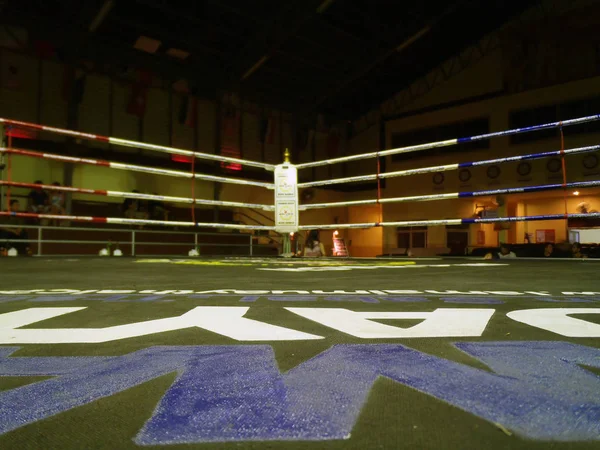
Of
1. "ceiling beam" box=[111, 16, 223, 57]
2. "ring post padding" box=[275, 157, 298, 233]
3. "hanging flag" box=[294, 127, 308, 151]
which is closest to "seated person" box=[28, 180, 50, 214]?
"ceiling beam" box=[111, 16, 223, 57]

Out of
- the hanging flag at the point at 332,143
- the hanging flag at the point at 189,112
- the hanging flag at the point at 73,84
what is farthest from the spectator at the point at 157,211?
the hanging flag at the point at 332,143

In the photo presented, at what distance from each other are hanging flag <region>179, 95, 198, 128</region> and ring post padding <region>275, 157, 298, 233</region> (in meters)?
10.5

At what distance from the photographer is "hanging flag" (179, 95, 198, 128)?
14164 mm

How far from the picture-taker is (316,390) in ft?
2.29

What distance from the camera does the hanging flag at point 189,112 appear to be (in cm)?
1416

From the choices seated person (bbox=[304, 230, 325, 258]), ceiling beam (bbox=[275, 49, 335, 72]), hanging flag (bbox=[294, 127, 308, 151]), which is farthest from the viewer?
hanging flag (bbox=[294, 127, 308, 151])

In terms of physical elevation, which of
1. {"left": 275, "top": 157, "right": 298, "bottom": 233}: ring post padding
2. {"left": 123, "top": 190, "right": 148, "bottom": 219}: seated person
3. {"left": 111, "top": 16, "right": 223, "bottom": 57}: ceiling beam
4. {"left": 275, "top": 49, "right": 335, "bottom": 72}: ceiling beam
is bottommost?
{"left": 275, "top": 157, "right": 298, "bottom": 233}: ring post padding

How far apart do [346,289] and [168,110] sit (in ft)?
45.0

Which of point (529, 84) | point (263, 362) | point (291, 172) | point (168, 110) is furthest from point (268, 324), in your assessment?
point (529, 84)

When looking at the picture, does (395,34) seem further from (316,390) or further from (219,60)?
(316,390)

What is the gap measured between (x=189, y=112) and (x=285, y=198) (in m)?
10.8

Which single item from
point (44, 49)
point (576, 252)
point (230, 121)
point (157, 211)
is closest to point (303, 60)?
point (230, 121)

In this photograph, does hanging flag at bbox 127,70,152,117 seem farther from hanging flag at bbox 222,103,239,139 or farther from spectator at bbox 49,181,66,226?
spectator at bbox 49,181,66,226

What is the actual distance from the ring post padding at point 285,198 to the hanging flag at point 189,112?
10.5 metres
